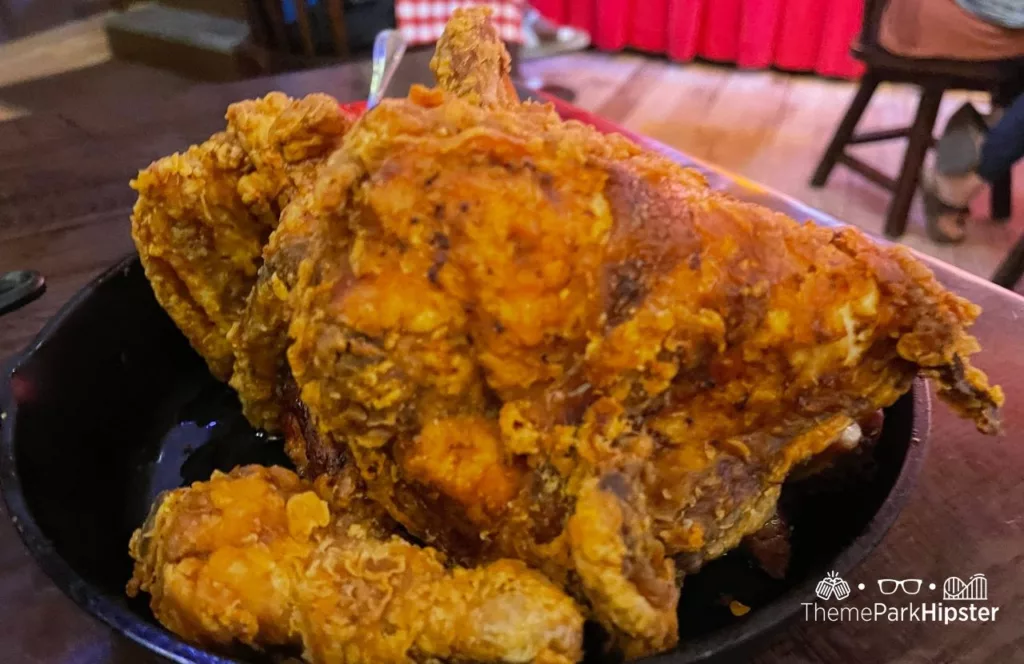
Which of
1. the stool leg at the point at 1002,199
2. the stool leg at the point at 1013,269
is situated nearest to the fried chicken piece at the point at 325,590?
the stool leg at the point at 1013,269

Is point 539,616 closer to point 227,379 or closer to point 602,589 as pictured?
point 602,589

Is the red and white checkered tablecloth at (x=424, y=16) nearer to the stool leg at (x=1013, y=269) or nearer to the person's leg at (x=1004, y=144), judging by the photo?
the person's leg at (x=1004, y=144)

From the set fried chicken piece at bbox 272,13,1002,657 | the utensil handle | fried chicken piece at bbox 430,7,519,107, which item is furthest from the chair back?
fried chicken piece at bbox 272,13,1002,657

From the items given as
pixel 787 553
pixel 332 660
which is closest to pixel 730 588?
pixel 787 553

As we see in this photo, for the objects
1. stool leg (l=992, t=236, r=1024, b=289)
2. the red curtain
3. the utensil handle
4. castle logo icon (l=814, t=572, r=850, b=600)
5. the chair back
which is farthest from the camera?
the red curtain

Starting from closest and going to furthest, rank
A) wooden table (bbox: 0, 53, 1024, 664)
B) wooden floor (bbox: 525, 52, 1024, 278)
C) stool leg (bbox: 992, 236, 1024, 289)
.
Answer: wooden table (bbox: 0, 53, 1024, 664)
stool leg (bbox: 992, 236, 1024, 289)
wooden floor (bbox: 525, 52, 1024, 278)

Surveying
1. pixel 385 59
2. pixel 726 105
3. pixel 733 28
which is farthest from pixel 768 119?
pixel 385 59

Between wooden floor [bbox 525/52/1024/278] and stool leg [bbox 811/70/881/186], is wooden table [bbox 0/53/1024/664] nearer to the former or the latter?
stool leg [bbox 811/70/881/186]

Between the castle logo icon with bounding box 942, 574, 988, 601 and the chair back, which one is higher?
the chair back
